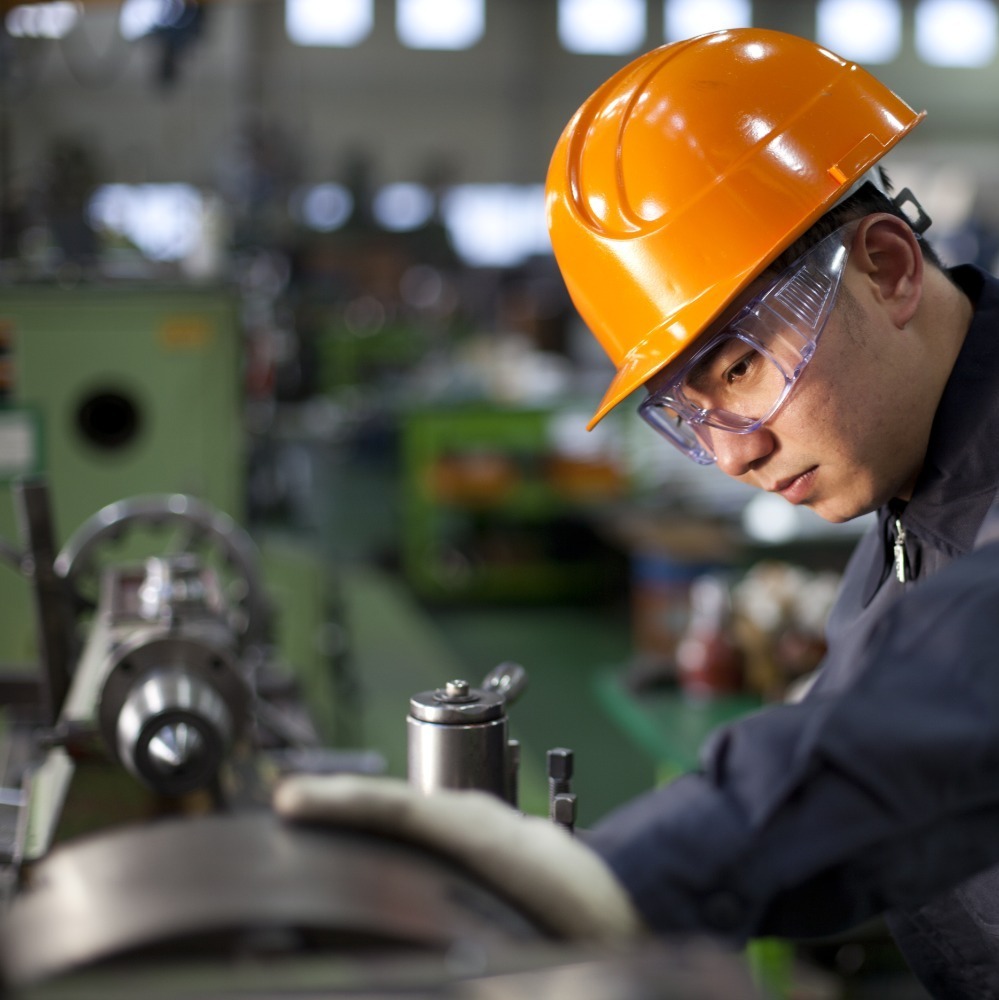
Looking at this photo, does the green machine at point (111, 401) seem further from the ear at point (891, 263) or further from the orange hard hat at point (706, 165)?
the ear at point (891, 263)

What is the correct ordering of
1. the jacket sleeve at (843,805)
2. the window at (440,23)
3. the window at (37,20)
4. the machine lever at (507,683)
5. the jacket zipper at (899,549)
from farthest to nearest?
1. the window at (440,23)
2. the window at (37,20)
3. the jacket zipper at (899,549)
4. the machine lever at (507,683)
5. the jacket sleeve at (843,805)

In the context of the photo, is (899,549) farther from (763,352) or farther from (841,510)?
(763,352)

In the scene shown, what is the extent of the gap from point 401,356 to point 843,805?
6.61 metres

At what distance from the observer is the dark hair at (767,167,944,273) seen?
954mm

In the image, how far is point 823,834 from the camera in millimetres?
587

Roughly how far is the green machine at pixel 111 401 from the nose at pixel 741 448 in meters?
1.79

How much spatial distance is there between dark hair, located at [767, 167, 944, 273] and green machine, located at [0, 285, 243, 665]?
1.84 meters

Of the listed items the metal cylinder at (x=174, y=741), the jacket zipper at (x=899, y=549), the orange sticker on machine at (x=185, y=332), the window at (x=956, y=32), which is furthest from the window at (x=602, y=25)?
the metal cylinder at (x=174, y=741)

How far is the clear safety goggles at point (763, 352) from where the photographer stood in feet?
3.04

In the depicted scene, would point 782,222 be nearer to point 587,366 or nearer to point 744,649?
point 744,649

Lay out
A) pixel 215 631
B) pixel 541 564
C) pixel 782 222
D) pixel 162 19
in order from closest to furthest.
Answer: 1. pixel 782 222
2. pixel 215 631
3. pixel 162 19
4. pixel 541 564

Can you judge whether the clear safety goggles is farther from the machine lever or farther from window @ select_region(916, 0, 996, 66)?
window @ select_region(916, 0, 996, 66)

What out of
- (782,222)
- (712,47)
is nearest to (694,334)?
(782,222)

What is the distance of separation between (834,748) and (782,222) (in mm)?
488
